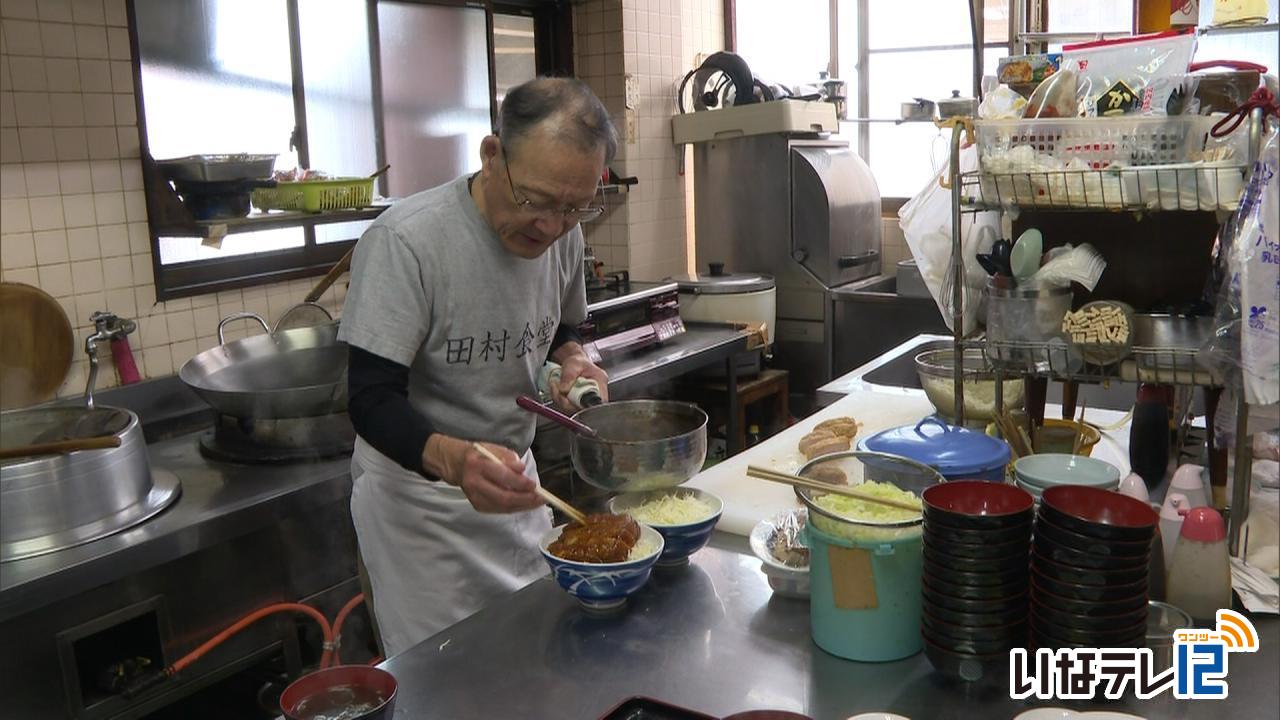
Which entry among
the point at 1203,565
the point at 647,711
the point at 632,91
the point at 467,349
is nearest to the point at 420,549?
the point at 467,349

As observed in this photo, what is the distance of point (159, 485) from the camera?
97.9 inches

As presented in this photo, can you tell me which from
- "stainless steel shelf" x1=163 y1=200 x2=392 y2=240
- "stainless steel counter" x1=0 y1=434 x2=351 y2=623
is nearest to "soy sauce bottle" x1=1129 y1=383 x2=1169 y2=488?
"stainless steel counter" x1=0 y1=434 x2=351 y2=623

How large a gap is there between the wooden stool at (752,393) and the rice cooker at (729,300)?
198 mm

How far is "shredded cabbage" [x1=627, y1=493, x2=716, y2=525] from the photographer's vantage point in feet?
5.79

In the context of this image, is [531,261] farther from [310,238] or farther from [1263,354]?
[310,238]

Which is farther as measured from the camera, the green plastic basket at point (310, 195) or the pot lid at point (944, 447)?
the green plastic basket at point (310, 195)

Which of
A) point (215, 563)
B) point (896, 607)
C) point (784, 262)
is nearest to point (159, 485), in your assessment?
point (215, 563)

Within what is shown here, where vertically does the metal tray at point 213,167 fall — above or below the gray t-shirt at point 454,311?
above

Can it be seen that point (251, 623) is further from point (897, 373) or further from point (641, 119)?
point (641, 119)

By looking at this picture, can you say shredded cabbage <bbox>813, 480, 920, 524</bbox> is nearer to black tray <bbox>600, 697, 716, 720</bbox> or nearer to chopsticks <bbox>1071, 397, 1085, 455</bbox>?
black tray <bbox>600, 697, 716, 720</bbox>

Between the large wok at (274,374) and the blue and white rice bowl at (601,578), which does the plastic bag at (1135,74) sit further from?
the large wok at (274,374)

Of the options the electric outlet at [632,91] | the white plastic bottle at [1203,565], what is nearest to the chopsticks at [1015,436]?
the white plastic bottle at [1203,565]

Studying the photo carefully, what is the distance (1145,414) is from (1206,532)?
1.83 ft

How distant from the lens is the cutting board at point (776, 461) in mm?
2031
